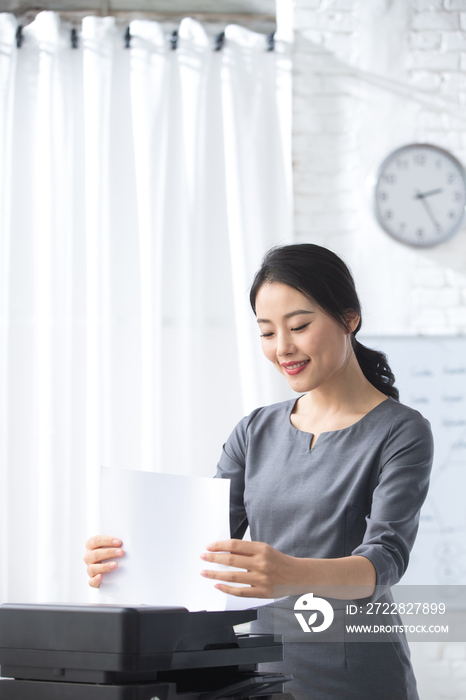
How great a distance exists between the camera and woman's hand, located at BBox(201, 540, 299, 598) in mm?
869

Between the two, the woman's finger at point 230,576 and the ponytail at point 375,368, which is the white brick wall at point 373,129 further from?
the woman's finger at point 230,576

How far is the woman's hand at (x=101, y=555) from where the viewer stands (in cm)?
96

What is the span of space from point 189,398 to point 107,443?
1.10ft

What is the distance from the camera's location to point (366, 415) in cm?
129

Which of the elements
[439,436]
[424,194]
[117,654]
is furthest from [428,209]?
[117,654]

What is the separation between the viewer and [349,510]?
1.19m

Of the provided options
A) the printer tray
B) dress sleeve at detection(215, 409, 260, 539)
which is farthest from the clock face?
the printer tray

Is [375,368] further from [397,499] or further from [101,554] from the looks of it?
[101,554]

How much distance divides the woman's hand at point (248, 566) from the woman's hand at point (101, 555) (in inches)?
6.0

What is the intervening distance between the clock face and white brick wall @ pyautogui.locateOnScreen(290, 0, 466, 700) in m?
0.05

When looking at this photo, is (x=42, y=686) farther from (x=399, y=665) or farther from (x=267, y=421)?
(x=267, y=421)

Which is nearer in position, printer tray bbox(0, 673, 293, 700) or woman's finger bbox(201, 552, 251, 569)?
printer tray bbox(0, 673, 293, 700)

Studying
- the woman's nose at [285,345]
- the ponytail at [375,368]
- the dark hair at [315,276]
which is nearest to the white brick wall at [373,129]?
the ponytail at [375,368]

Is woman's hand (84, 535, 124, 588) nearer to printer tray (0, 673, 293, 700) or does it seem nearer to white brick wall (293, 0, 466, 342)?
printer tray (0, 673, 293, 700)
